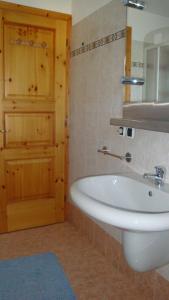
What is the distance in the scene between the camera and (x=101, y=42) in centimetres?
214

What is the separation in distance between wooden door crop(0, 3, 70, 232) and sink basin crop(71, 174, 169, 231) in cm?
125

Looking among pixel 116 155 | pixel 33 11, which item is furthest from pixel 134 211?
pixel 33 11

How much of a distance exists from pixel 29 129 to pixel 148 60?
140 centimetres

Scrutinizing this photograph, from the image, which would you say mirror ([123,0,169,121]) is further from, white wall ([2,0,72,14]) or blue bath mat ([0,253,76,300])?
blue bath mat ([0,253,76,300])

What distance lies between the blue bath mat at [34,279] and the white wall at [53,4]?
2197mm

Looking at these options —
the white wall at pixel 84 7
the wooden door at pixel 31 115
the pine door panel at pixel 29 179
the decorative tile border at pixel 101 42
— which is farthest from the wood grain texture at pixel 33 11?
the pine door panel at pixel 29 179

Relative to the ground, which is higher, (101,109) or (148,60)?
(148,60)

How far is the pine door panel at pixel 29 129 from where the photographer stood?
2576 mm

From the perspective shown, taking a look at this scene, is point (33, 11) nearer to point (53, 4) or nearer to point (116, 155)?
point (53, 4)

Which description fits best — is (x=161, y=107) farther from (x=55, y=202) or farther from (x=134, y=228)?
(x=55, y=202)

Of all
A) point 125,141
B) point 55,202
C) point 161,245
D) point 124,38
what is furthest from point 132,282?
point 124,38

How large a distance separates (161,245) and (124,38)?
1.32 metres

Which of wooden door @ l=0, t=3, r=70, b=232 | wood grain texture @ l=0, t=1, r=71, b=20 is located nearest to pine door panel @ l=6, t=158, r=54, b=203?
wooden door @ l=0, t=3, r=70, b=232

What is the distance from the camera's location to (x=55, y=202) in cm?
286
